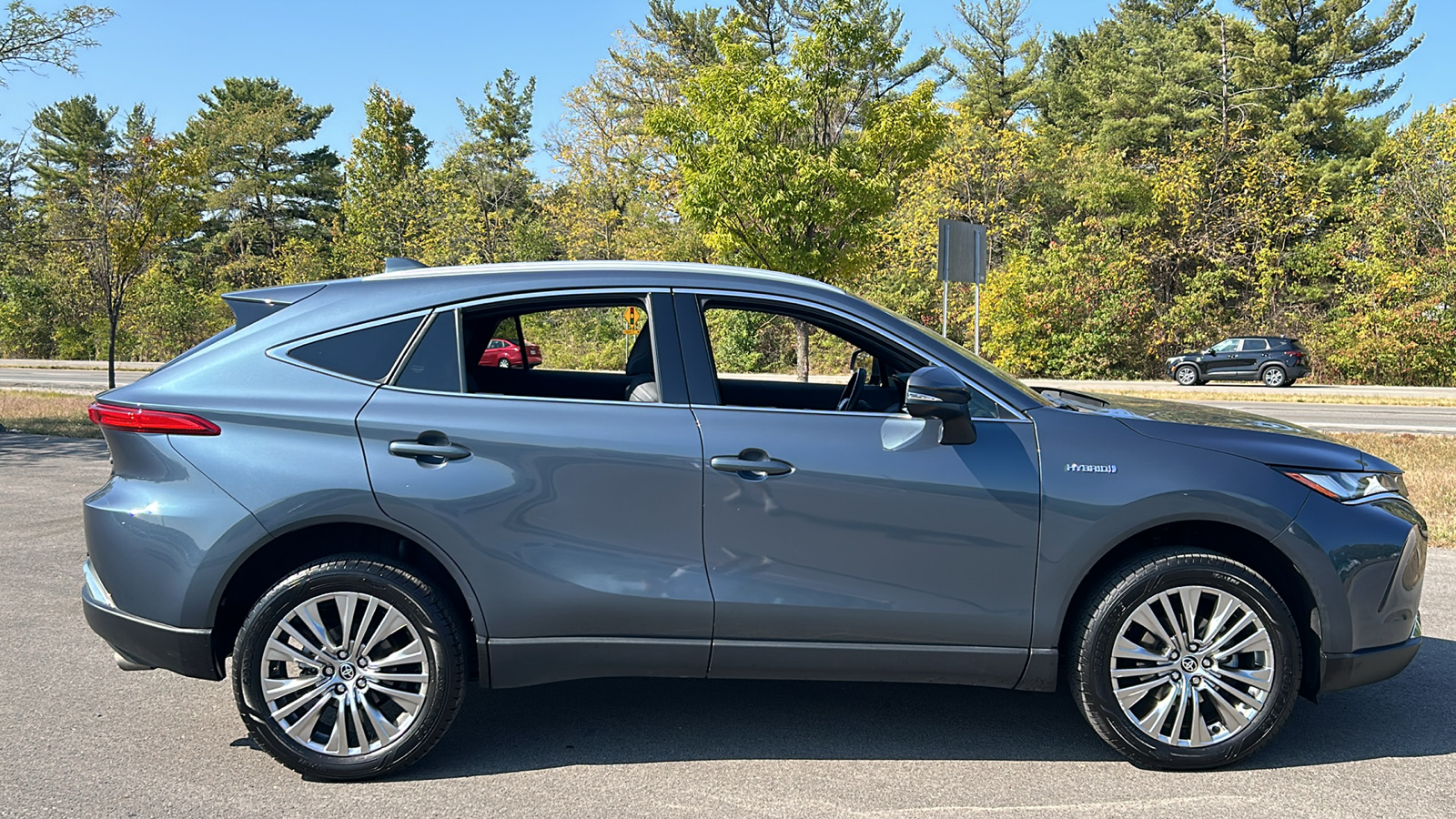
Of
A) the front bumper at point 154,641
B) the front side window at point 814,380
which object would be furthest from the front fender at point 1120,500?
the front bumper at point 154,641

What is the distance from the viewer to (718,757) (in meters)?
3.77

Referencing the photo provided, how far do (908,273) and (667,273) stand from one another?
30.0m

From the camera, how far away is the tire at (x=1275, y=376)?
27422 mm

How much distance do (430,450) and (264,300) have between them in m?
0.96

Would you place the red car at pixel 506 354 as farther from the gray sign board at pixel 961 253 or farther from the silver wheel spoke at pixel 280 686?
the gray sign board at pixel 961 253

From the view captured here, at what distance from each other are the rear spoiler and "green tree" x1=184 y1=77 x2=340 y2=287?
172 feet

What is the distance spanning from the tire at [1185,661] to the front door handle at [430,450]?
7.36ft

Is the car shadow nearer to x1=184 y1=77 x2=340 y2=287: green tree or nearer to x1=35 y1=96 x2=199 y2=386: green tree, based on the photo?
x1=35 y1=96 x2=199 y2=386: green tree

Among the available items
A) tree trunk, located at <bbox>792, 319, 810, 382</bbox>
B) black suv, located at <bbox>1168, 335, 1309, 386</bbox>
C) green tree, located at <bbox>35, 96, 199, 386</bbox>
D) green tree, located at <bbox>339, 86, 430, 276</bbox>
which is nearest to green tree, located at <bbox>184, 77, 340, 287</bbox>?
green tree, located at <bbox>339, 86, 430, 276</bbox>

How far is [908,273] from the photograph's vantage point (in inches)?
1302

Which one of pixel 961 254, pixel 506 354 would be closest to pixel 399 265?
pixel 506 354

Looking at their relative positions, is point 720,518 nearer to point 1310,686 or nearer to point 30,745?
point 1310,686

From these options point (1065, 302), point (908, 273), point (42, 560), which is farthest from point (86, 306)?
point (42, 560)

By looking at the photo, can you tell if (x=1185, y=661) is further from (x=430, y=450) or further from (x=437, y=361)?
(x=437, y=361)
